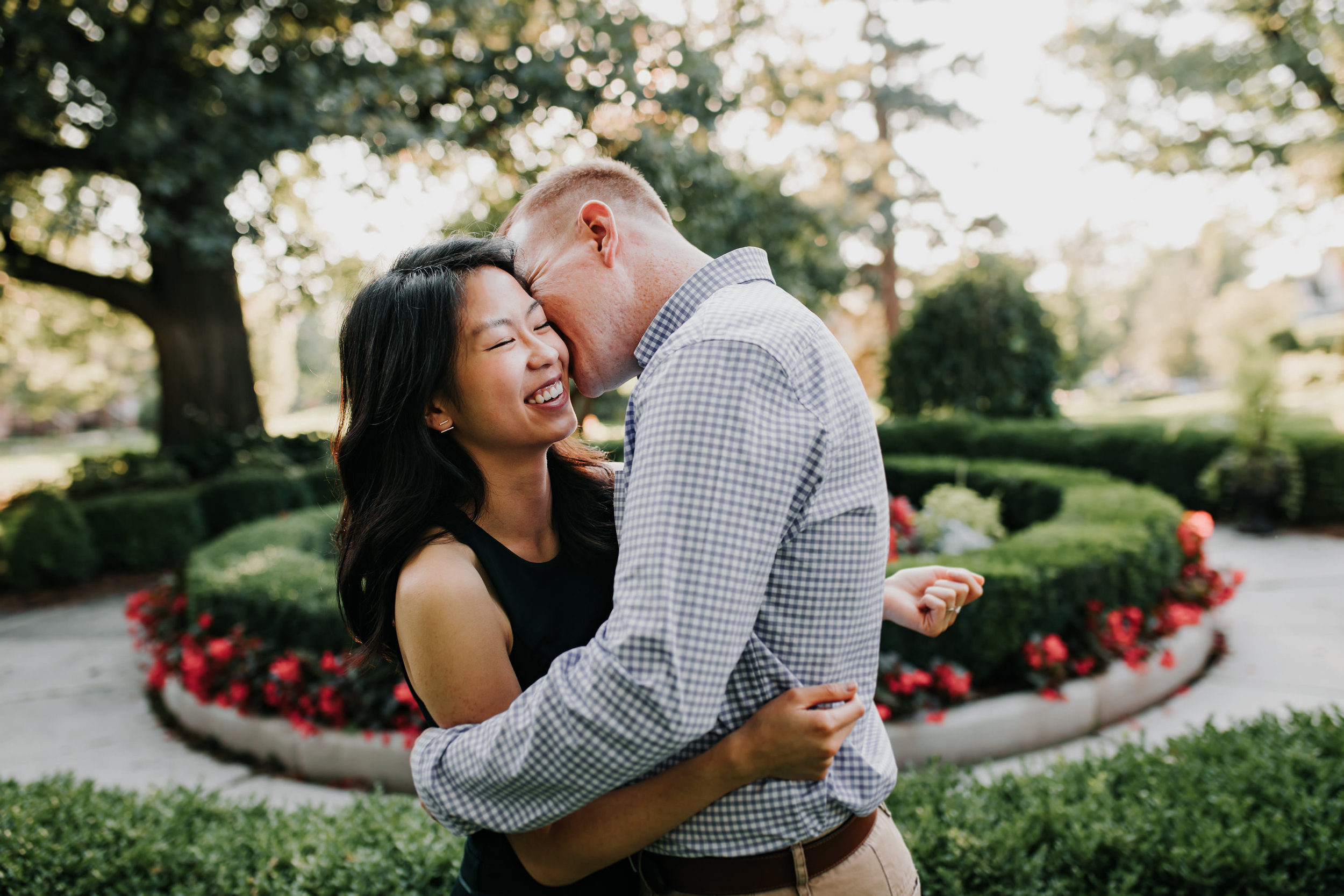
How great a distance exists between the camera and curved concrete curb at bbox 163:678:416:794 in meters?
4.32

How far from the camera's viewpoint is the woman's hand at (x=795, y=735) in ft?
3.72

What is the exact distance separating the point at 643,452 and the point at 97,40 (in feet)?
35.7

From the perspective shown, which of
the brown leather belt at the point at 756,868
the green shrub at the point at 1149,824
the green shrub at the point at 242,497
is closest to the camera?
the brown leather belt at the point at 756,868

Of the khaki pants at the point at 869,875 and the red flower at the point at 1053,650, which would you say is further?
the red flower at the point at 1053,650

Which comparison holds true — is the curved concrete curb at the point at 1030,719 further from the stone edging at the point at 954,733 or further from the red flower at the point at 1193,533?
the red flower at the point at 1193,533

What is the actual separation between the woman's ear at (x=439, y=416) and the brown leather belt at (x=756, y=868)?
865mm

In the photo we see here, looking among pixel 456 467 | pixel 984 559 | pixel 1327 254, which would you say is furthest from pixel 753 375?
pixel 1327 254

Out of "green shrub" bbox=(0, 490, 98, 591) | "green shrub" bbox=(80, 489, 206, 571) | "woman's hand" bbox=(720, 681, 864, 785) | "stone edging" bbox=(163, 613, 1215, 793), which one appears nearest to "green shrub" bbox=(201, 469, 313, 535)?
"green shrub" bbox=(80, 489, 206, 571)

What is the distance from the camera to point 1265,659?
5566mm

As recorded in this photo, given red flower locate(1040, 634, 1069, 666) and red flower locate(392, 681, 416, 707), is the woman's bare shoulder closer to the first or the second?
red flower locate(392, 681, 416, 707)

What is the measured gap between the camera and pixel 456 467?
1.58 m

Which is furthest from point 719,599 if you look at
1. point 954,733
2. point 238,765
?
point 238,765

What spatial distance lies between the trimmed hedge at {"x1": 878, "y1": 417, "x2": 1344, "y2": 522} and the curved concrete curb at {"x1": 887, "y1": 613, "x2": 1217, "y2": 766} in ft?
19.7

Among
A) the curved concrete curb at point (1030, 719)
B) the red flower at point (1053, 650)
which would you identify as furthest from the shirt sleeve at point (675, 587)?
the red flower at point (1053, 650)
